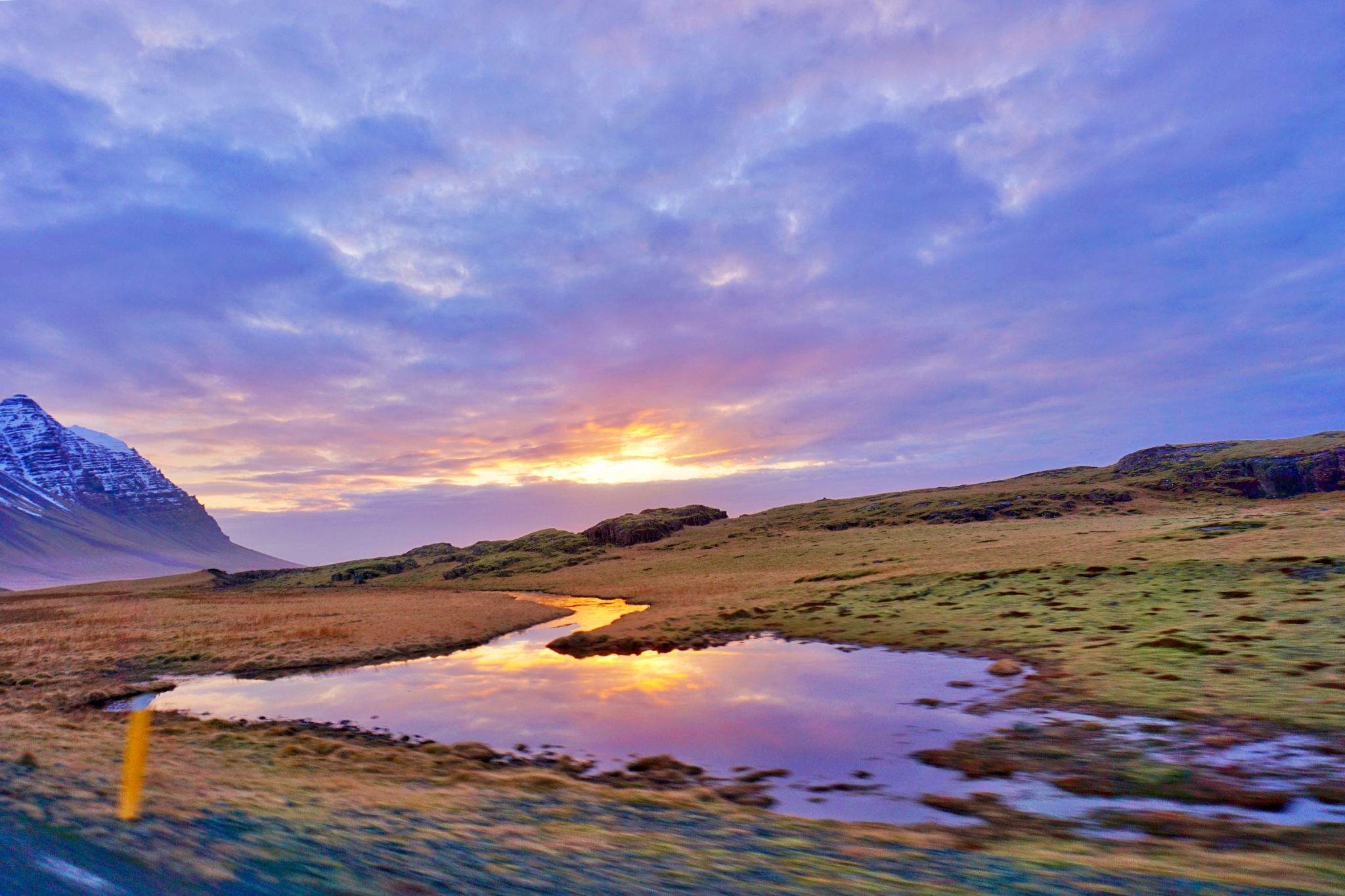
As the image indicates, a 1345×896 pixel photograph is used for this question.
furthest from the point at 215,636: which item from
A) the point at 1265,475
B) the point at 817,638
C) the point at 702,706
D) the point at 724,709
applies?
the point at 1265,475

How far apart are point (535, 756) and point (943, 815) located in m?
9.50

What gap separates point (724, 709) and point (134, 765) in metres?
14.4

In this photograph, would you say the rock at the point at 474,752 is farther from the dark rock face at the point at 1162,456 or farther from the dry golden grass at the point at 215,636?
the dark rock face at the point at 1162,456

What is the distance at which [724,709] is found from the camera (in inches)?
731

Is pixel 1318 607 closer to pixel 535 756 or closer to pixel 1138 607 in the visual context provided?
pixel 1138 607

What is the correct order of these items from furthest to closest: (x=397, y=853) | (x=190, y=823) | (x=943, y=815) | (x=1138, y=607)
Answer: (x=1138, y=607), (x=943, y=815), (x=190, y=823), (x=397, y=853)

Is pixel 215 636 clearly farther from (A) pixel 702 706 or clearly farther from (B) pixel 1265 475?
(B) pixel 1265 475

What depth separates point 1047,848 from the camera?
812cm

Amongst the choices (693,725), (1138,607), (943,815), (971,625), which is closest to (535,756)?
(693,725)

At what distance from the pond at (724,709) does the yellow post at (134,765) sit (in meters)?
1.94

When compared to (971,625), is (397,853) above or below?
above

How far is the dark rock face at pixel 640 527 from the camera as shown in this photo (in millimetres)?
142875

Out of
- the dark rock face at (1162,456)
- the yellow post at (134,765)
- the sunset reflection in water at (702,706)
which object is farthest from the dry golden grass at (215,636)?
the dark rock face at (1162,456)

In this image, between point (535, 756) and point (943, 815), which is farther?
point (535, 756)
